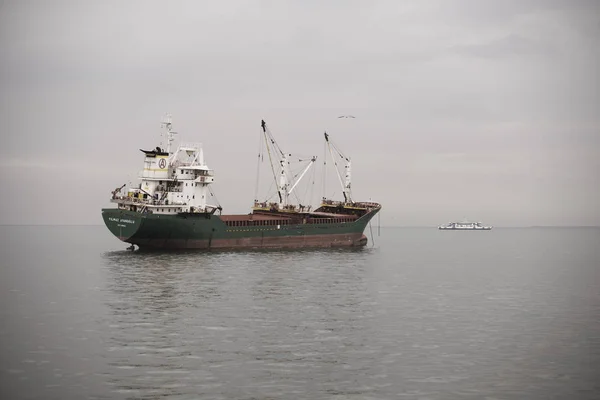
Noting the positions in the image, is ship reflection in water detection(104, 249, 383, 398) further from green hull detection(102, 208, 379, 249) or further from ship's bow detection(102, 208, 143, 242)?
green hull detection(102, 208, 379, 249)

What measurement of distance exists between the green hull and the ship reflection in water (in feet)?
44.0

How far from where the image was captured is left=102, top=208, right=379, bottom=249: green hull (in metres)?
72.2

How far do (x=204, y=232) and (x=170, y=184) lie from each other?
856 cm

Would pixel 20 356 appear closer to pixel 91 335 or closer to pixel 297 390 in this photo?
pixel 91 335

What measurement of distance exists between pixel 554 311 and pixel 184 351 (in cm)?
2589

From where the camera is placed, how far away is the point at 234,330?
31078mm

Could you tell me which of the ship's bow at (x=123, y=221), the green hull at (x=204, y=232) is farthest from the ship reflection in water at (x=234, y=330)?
the green hull at (x=204, y=232)

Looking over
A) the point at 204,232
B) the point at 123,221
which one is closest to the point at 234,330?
the point at 123,221

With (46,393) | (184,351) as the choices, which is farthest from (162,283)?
(46,393)

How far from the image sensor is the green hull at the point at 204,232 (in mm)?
72188

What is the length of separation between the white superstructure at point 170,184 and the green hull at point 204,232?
2.55 m

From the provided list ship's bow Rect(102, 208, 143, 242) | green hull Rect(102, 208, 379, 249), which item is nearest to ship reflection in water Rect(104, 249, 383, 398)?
ship's bow Rect(102, 208, 143, 242)

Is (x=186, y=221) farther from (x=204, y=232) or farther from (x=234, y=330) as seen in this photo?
(x=234, y=330)

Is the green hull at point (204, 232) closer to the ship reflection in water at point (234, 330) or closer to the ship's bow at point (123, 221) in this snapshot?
the ship's bow at point (123, 221)
